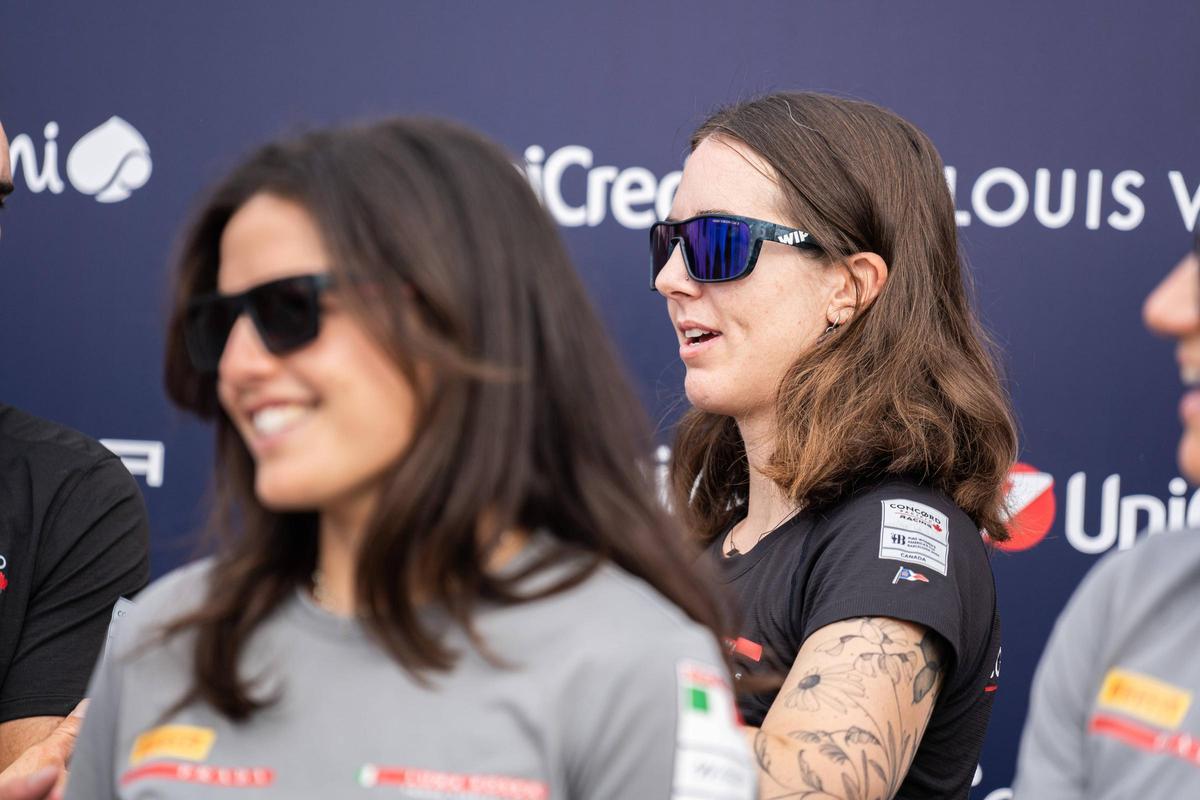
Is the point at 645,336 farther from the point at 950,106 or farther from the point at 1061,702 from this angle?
the point at 1061,702

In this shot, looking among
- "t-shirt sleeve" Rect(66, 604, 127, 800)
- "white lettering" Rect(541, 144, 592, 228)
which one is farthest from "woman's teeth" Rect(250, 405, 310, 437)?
"white lettering" Rect(541, 144, 592, 228)

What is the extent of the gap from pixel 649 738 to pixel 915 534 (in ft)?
2.76

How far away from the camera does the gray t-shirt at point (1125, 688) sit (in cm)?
123

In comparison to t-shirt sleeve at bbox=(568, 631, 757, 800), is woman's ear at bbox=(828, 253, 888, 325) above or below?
above

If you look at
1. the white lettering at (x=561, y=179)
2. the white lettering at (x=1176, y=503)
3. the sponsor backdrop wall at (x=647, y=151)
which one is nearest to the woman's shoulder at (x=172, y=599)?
the sponsor backdrop wall at (x=647, y=151)

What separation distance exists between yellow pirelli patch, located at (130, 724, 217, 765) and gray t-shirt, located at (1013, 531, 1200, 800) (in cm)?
77

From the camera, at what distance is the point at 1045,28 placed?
289 centimetres

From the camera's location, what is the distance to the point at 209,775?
1185 mm

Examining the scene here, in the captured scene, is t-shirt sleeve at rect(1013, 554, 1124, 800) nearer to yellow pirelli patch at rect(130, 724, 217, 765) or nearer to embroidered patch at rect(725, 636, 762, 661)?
embroidered patch at rect(725, 636, 762, 661)

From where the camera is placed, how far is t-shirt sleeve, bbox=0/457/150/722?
2.25 metres

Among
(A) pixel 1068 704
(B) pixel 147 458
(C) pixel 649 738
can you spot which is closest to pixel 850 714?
(A) pixel 1068 704

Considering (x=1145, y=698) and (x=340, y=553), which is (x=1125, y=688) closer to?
(x=1145, y=698)

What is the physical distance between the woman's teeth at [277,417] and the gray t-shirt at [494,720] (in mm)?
171

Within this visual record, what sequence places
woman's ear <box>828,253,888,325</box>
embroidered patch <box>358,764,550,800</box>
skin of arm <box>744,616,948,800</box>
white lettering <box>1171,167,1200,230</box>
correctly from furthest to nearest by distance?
white lettering <box>1171,167,1200,230</box> < woman's ear <box>828,253,888,325</box> < skin of arm <box>744,616,948,800</box> < embroidered patch <box>358,764,550,800</box>
